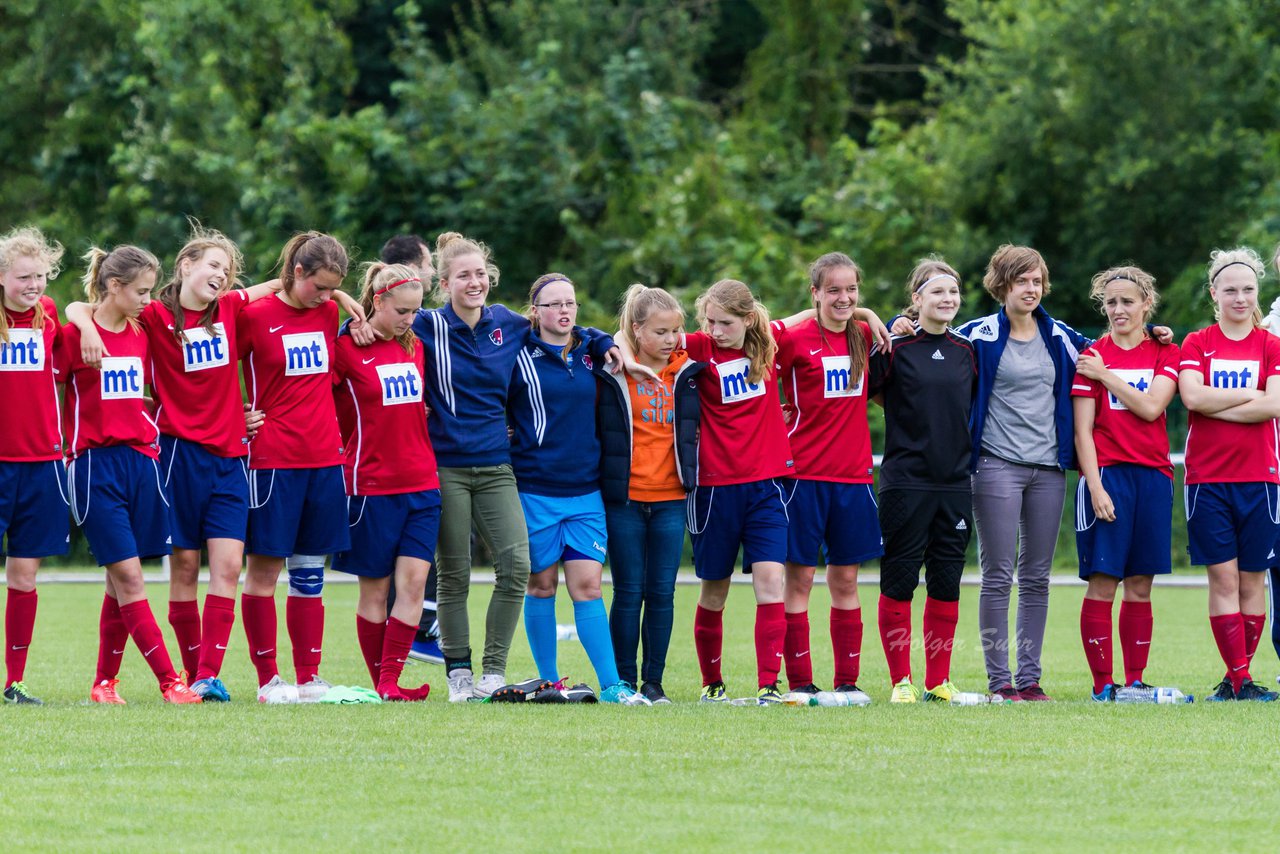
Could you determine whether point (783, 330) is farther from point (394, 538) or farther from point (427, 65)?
point (427, 65)

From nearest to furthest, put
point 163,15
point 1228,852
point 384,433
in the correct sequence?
1. point 1228,852
2. point 384,433
3. point 163,15

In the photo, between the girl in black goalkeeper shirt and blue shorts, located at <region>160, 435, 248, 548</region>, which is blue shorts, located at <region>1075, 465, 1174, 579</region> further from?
blue shorts, located at <region>160, 435, 248, 548</region>

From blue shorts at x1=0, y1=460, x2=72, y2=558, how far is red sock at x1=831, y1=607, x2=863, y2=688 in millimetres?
3300

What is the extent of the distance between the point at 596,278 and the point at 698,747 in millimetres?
14335

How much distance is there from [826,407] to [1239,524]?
75.6 inches

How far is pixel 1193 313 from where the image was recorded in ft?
60.4

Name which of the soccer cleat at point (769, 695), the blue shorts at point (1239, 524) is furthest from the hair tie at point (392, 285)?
the blue shorts at point (1239, 524)

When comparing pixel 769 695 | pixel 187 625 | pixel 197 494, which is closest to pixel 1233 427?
pixel 769 695

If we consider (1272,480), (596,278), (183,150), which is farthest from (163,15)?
(1272,480)

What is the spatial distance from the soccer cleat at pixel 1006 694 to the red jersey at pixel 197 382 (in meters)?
3.39

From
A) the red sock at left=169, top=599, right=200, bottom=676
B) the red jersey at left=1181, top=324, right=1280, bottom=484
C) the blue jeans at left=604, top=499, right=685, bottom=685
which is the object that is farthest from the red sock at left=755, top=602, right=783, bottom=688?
the red sock at left=169, top=599, right=200, bottom=676

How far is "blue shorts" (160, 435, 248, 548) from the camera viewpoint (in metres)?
7.38

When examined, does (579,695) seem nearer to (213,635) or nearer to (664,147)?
(213,635)

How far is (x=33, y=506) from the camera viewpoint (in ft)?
24.1
